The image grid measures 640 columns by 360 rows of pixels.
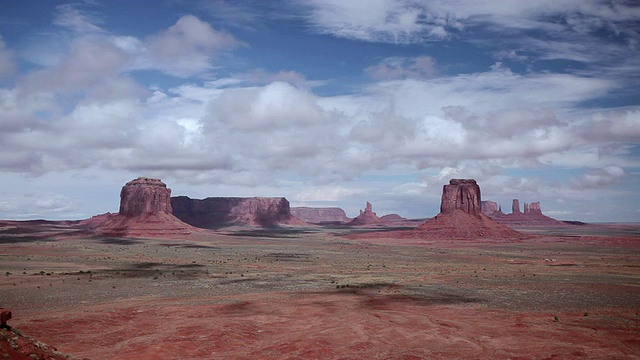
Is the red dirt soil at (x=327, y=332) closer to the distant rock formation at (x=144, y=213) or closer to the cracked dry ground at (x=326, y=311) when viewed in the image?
the cracked dry ground at (x=326, y=311)

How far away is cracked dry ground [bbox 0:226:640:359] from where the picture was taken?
19922 mm

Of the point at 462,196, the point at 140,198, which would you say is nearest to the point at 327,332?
the point at 462,196

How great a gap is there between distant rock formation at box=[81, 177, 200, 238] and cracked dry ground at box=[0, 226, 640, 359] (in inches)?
3004

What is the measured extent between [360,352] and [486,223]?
111m

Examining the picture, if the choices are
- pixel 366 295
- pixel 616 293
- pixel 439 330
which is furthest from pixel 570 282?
pixel 439 330

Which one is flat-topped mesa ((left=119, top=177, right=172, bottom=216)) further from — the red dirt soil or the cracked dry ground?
the red dirt soil

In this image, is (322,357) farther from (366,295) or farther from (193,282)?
(193,282)

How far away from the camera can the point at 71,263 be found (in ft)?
189

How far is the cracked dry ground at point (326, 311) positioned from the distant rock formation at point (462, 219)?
2535 inches

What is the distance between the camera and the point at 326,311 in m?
27.7

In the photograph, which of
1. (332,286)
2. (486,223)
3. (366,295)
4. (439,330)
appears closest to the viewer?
(439,330)

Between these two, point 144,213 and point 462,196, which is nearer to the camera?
point 462,196

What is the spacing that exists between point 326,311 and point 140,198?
395ft

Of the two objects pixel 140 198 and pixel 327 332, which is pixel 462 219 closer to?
pixel 140 198
